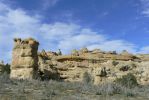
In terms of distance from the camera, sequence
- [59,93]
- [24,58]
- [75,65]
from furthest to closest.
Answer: [75,65]
[24,58]
[59,93]

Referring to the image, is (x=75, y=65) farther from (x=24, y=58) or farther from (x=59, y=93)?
(x=59, y=93)

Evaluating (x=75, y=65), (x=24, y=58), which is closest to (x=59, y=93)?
(x=24, y=58)

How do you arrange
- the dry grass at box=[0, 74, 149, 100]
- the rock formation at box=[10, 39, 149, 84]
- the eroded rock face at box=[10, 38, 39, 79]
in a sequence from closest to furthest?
the dry grass at box=[0, 74, 149, 100] < the eroded rock face at box=[10, 38, 39, 79] < the rock formation at box=[10, 39, 149, 84]

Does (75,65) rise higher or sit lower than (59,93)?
higher

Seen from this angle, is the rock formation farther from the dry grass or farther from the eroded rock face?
the dry grass

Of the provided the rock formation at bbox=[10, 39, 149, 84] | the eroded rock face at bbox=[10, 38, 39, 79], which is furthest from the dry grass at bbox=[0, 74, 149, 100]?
the eroded rock face at bbox=[10, 38, 39, 79]

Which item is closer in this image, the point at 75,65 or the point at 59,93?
the point at 59,93

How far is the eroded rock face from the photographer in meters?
38.7

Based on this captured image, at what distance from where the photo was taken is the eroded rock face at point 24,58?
127 feet

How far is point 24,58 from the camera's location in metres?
39.4

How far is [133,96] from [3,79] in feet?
18.8

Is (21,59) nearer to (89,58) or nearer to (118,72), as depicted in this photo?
(118,72)

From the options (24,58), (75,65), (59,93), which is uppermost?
(75,65)

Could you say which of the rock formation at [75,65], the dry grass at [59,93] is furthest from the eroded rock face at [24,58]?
the dry grass at [59,93]
